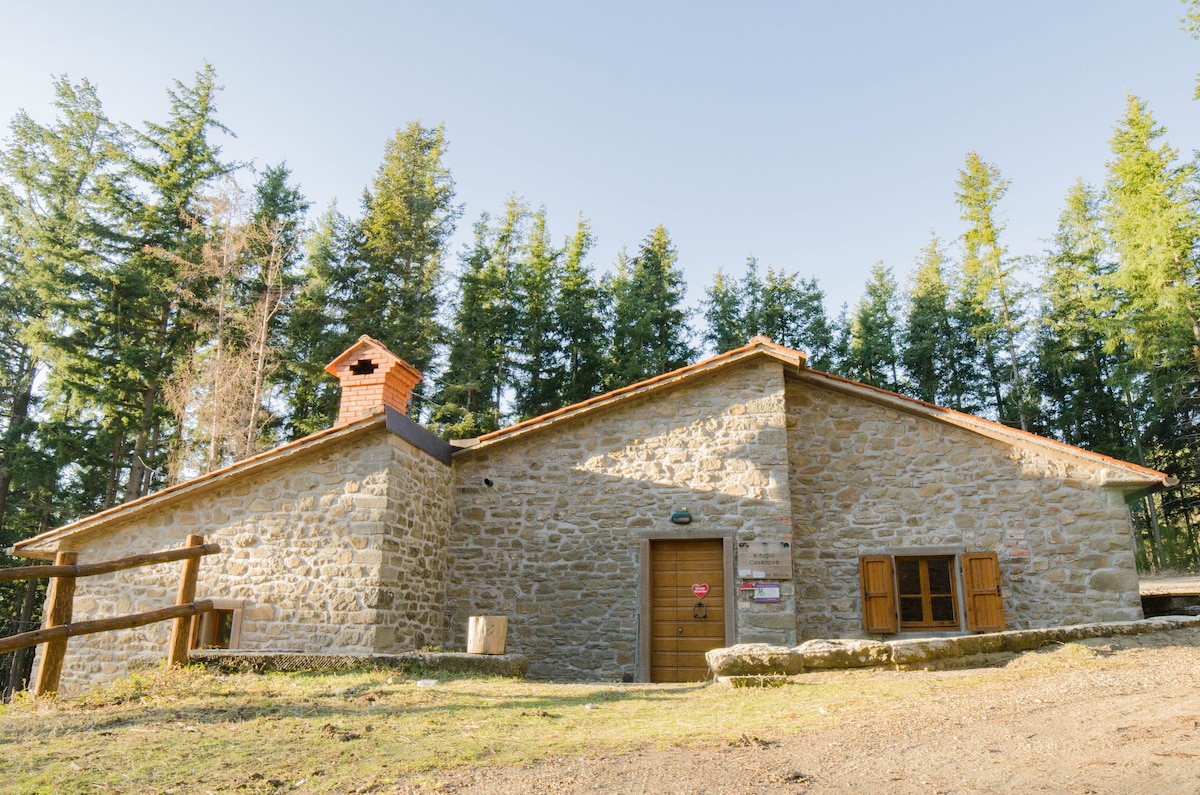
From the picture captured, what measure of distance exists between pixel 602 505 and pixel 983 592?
5.19 meters

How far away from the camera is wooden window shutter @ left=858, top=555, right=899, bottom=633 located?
9.65 metres

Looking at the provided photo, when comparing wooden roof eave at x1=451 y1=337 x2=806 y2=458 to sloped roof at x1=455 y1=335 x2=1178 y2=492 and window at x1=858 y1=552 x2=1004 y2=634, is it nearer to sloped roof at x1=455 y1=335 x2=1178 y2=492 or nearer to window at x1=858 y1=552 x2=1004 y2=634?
sloped roof at x1=455 y1=335 x2=1178 y2=492

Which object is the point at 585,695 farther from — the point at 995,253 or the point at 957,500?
the point at 995,253

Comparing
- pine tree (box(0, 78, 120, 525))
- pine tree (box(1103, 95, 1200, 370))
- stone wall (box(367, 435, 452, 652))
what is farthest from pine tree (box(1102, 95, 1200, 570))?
pine tree (box(0, 78, 120, 525))

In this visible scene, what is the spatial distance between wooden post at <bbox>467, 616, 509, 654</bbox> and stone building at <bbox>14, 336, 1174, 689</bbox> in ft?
4.45

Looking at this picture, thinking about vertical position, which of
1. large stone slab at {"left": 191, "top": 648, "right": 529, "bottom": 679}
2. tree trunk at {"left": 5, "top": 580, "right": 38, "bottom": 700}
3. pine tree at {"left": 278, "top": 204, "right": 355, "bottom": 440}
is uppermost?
pine tree at {"left": 278, "top": 204, "right": 355, "bottom": 440}

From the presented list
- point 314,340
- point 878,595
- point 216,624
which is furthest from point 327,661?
point 314,340

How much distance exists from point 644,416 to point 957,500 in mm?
4532

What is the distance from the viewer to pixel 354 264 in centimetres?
2270

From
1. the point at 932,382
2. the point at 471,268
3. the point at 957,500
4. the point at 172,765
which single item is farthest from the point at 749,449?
the point at 932,382

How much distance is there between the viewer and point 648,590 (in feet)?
31.6

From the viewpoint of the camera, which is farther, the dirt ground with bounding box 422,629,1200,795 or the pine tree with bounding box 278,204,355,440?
the pine tree with bounding box 278,204,355,440

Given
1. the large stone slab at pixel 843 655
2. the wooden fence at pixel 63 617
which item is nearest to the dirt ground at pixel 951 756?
the large stone slab at pixel 843 655

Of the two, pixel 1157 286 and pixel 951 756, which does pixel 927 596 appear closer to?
pixel 951 756
